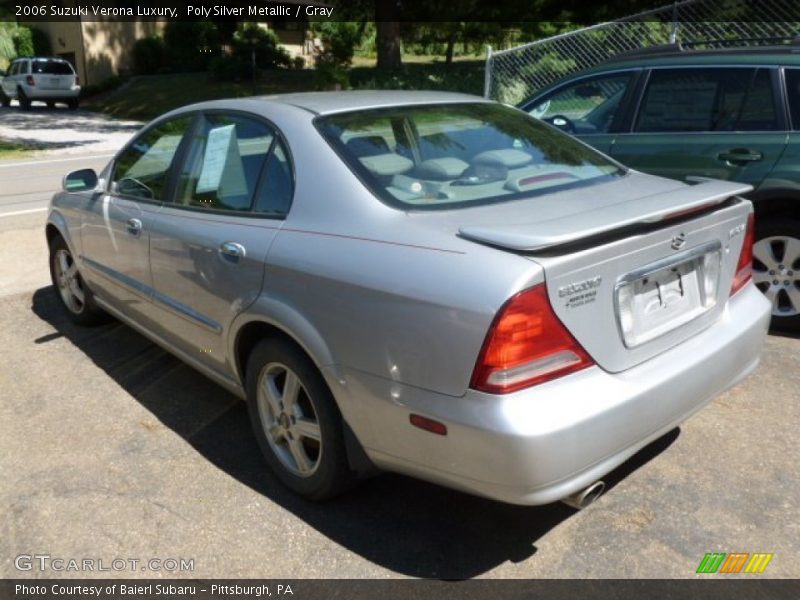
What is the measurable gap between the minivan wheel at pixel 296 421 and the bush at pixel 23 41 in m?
37.4

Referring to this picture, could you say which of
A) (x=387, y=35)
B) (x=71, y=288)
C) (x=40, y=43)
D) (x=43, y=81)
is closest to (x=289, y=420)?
(x=71, y=288)

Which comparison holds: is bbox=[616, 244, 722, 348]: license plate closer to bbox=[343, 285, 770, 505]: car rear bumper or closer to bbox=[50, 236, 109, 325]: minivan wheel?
bbox=[343, 285, 770, 505]: car rear bumper

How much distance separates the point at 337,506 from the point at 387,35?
2295cm

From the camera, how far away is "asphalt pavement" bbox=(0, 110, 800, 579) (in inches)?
112

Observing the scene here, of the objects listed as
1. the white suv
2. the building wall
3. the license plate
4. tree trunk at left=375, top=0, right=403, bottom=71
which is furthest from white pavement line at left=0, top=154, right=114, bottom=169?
the building wall

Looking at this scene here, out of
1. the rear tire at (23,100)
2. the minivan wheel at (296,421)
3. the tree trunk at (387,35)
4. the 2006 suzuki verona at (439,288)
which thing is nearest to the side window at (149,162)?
the 2006 suzuki verona at (439,288)

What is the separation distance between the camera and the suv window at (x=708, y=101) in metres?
4.88

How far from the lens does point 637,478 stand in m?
3.30

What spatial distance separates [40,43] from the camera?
116 feet

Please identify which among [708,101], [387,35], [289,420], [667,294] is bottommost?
[289,420]

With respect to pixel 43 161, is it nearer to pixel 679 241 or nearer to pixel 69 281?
pixel 69 281

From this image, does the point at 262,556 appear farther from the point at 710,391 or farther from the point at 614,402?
the point at 710,391

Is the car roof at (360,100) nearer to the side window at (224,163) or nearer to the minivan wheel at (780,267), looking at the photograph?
the side window at (224,163)
